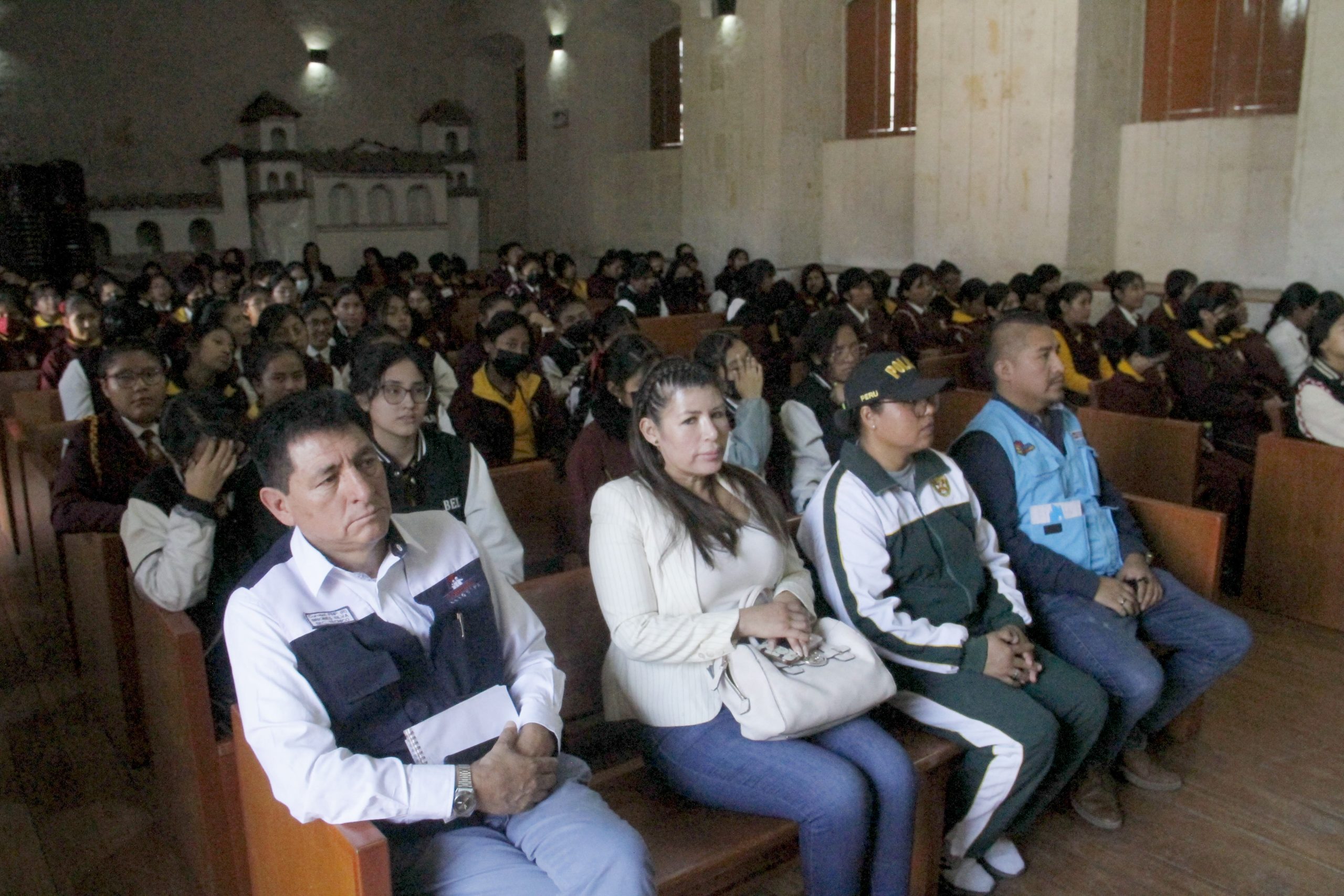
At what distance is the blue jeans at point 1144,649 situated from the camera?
8.52ft

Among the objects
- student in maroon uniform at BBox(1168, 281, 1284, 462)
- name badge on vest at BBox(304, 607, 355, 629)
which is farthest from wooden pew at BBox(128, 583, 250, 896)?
student in maroon uniform at BBox(1168, 281, 1284, 462)

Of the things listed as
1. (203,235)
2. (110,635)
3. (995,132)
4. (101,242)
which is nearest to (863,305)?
(995,132)

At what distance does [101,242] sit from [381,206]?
3.27 m

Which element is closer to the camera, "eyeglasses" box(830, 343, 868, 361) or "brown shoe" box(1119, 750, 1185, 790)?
"brown shoe" box(1119, 750, 1185, 790)

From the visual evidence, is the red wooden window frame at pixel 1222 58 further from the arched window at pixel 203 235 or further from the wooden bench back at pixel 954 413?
the arched window at pixel 203 235

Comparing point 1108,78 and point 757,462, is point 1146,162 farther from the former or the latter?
point 757,462

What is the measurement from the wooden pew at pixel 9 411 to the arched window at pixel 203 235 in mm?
8352

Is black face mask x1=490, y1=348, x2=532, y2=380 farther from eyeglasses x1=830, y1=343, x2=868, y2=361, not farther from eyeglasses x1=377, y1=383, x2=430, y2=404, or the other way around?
eyeglasses x1=377, y1=383, x2=430, y2=404

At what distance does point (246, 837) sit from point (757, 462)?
1765mm

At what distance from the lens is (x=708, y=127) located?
1118 cm

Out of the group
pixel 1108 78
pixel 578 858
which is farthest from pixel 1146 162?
pixel 578 858

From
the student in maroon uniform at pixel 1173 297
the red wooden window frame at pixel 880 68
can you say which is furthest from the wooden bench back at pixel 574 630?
the red wooden window frame at pixel 880 68

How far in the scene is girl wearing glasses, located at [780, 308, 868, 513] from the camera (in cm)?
350

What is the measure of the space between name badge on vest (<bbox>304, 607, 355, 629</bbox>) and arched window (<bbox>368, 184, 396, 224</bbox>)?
513 inches
